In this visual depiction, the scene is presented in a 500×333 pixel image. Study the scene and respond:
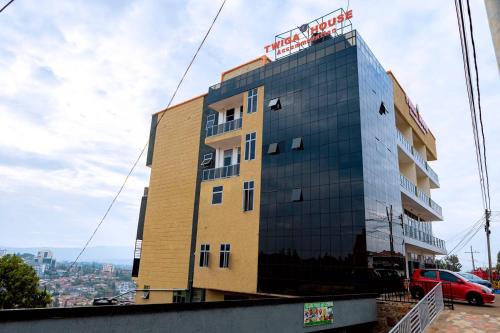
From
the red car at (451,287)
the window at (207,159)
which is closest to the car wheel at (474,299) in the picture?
the red car at (451,287)

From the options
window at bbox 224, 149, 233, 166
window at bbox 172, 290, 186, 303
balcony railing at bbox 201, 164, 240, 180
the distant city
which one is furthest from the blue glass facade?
the distant city

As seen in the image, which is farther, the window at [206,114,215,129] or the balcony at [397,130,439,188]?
the window at [206,114,215,129]

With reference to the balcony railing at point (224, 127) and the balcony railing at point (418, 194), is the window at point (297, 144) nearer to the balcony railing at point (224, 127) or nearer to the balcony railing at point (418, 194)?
the balcony railing at point (224, 127)

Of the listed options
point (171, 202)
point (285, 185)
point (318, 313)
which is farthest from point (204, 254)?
point (318, 313)

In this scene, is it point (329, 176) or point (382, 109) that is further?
point (382, 109)

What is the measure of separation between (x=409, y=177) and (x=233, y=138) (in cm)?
1697

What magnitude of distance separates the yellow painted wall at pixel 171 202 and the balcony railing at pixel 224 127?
6.00 feet

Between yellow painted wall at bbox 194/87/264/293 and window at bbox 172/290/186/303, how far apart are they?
176 centimetres

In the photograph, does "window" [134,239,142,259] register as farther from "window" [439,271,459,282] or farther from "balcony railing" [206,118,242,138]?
"window" [439,271,459,282]

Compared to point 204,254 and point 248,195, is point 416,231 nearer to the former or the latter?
point 248,195

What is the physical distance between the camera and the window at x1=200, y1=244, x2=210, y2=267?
26.1 metres

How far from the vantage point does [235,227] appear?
25.3 m

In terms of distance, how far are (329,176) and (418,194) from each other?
46.5ft

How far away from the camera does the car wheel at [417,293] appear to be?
1781 cm
